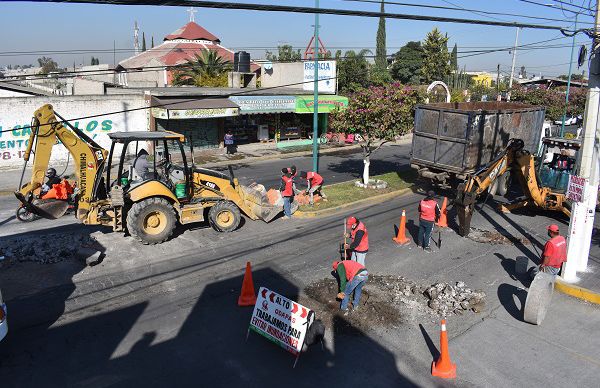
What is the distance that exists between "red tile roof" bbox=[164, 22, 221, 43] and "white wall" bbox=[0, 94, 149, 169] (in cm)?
3684

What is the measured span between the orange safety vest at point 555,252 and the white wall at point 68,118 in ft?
57.4

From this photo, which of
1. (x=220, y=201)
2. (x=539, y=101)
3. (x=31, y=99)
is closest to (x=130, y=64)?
(x=31, y=99)

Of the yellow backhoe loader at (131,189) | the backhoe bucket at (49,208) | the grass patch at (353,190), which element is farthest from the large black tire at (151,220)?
the grass patch at (353,190)

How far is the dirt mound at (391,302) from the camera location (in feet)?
28.4

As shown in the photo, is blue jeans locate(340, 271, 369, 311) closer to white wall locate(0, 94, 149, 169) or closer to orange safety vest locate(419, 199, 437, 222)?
orange safety vest locate(419, 199, 437, 222)

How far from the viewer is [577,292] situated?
972 centimetres

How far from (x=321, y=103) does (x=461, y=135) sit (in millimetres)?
15922

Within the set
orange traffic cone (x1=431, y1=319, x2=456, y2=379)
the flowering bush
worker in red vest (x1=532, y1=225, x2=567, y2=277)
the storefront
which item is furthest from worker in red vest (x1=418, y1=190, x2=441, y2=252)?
the flowering bush

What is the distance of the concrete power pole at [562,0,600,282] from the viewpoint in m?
9.77

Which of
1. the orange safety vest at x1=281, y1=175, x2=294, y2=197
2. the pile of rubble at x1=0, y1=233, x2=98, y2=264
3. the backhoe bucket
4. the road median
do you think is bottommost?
the pile of rubble at x1=0, y1=233, x2=98, y2=264

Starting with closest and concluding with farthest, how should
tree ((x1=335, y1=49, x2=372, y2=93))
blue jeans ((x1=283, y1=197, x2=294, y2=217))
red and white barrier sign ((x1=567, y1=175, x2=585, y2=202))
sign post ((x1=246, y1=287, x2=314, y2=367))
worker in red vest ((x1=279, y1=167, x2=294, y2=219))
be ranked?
sign post ((x1=246, y1=287, x2=314, y2=367)) < red and white barrier sign ((x1=567, y1=175, x2=585, y2=202)) < worker in red vest ((x1=279, y1=167, x2=294, y2=219)) < blue jeans ((x1=283, y1=197, x2=294, y2=217)) < tree ((x1=335, y1=49, x2=372, y2=93))

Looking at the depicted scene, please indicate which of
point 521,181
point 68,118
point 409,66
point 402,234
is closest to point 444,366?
point 402,234

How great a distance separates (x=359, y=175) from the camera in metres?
21.6

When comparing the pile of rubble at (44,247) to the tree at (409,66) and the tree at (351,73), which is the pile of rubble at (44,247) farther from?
the tree at (409,66)
